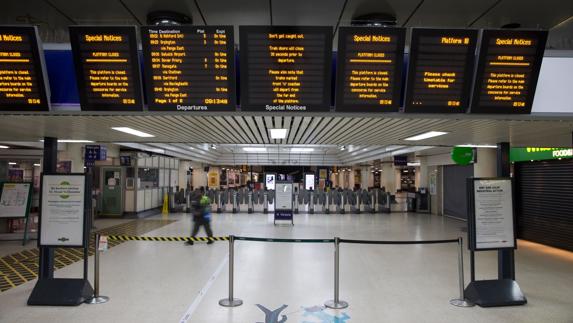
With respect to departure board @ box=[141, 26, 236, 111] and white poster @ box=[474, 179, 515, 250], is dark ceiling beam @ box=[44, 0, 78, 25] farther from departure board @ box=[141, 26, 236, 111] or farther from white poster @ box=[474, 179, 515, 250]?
→ white poster @ box=[474, 179, 515, 250]

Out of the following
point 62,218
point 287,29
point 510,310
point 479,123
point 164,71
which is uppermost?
point 287,29

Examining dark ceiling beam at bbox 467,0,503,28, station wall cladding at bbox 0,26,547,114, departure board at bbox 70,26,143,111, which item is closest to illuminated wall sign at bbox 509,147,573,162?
dark ceiling beam at bbox 467,0,503,28

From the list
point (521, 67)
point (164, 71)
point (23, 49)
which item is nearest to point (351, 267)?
point (521, 67)

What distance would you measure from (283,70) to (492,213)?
3723mm

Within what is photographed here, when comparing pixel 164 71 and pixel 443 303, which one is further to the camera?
pixel 443 303

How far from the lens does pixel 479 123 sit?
15.0 feet

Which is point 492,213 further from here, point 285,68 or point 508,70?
point 285,68

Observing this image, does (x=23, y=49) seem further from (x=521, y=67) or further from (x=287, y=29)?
(x=521, y=67)

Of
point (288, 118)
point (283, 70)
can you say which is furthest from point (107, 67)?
point (288, 118)

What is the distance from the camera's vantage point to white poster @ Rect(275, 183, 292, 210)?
1407cm

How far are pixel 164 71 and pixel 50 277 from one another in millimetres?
3749

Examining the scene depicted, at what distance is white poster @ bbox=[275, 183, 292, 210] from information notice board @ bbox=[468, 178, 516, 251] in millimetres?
9121

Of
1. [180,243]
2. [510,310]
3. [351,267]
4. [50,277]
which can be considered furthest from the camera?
[180,243]

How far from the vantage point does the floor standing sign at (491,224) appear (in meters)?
5.27
